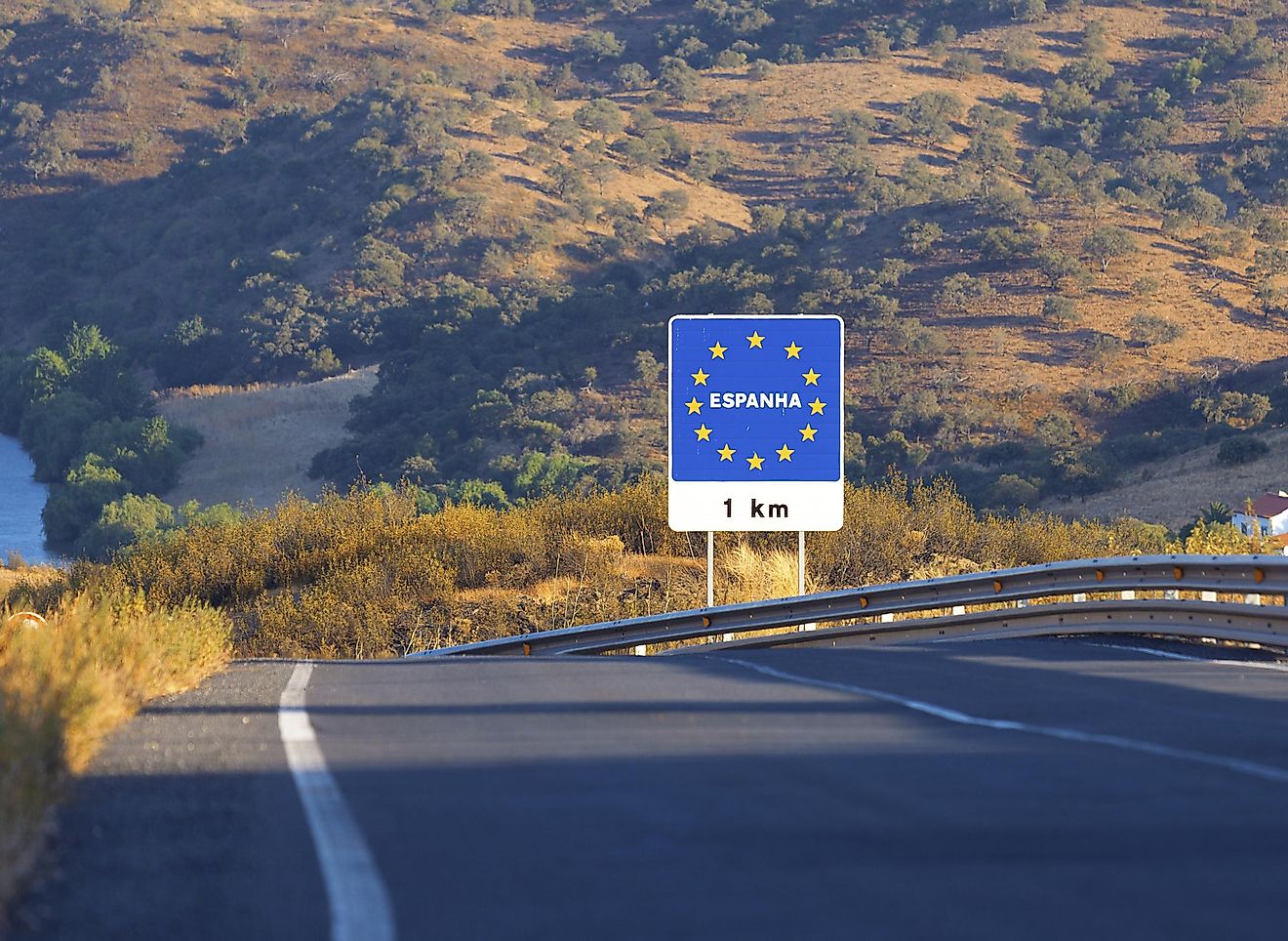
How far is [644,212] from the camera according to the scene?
85.0 metres

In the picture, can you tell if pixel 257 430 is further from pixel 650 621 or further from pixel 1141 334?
pixel 650 621

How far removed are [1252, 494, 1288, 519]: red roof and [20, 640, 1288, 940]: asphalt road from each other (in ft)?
67.2

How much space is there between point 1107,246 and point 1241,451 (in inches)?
829

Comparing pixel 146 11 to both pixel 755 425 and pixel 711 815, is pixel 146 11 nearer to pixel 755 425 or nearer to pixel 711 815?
pixel 755 425

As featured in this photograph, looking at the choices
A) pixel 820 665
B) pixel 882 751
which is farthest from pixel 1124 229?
pixel 882 751

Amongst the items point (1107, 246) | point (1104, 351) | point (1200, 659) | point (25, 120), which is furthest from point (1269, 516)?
point (25, 120)

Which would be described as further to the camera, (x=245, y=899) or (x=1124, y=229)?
(x=1124, y=229)

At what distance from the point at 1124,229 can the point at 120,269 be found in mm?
48518

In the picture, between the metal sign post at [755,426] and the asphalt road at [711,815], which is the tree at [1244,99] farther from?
the asphalt road at [711,815]

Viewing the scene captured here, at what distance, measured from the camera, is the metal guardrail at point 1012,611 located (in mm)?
13848

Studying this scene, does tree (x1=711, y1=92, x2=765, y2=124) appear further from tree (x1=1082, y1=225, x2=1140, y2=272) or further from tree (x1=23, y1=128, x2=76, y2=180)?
tree (x1=23, y1=128, x2=76, y2=180)

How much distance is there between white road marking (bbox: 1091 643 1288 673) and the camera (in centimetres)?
1241

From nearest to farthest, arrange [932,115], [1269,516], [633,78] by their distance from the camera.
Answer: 1. [1269,516]
2. [932,115]
3. [633,78]

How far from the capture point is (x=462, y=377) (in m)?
66.9
